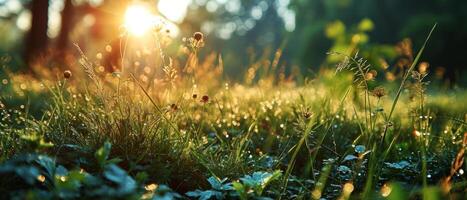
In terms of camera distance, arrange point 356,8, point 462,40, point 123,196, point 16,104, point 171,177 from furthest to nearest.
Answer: point 356,8
point 462,40
point 16,104
point 171,177
point 123,196

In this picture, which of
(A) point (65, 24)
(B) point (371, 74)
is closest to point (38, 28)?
(A) point (65, 24)

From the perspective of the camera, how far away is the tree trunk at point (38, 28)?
9094mm

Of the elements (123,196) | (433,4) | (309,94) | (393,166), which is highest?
(433,4)

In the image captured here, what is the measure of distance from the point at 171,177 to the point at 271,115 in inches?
56.5

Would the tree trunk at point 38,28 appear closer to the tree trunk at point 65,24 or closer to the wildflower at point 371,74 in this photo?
the tree trunk at point 65,24

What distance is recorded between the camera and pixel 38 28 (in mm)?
9164

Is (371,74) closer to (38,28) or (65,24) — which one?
(38,28)

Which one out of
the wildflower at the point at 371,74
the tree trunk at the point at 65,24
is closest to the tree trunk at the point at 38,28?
the tree trunk at the point at 65,24

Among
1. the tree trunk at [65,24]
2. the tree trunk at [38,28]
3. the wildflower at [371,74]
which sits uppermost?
the tree trunk at [65,24]

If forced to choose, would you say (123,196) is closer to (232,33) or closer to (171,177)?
(171,177)

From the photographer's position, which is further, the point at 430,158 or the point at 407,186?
the point at 430,158

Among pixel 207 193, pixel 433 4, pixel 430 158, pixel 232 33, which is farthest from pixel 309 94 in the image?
pixel 232 33

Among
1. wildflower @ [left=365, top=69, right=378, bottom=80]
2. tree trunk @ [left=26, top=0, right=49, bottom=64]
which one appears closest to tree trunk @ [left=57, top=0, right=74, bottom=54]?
tree trunk @ [left=26, top=0, right=49, bottom=64]

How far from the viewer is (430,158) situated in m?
2.36
